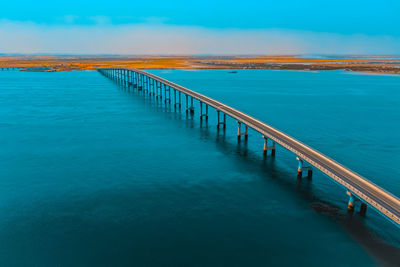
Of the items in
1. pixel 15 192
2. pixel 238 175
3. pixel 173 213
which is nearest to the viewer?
pixel 173 213

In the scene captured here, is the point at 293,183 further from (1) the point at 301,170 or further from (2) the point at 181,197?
(2) the point at 181,197

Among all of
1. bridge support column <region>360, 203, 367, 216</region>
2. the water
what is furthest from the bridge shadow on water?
bridge support column <region>360, 203, 367, 216</region>

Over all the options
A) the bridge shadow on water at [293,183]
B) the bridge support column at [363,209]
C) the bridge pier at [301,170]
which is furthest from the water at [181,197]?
the bridge pier at [301,170]

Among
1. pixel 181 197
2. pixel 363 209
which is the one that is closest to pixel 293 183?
pixel 363 209

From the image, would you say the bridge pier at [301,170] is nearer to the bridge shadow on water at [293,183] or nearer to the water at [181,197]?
the bridge shadow on water at [293,183]

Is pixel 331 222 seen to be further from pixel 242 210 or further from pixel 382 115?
pixel 382 115

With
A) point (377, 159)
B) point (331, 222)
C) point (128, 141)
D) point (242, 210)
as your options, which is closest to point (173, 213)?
point (242, 210)

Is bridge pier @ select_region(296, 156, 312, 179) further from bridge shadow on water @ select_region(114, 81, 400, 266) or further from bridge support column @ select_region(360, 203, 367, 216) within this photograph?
bridge support column @ select_region(360, 203, 367, 216)
